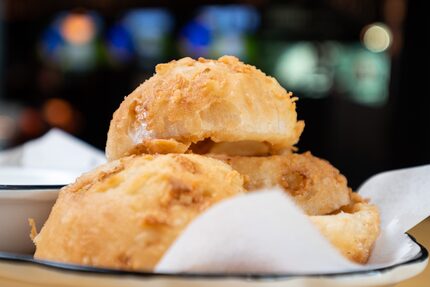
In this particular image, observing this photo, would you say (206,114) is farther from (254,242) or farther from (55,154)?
(55,154)

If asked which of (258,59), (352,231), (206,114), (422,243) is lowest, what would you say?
(258,59)

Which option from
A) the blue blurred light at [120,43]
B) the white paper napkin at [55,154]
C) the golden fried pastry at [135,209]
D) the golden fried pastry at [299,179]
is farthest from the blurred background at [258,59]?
the golden fried pastry at [135,209]

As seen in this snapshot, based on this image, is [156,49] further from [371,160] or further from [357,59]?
[371,160]

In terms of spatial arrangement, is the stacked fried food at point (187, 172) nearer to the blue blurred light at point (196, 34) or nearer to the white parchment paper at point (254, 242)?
the white parchment paper at point (254, 242)

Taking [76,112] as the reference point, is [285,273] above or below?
above

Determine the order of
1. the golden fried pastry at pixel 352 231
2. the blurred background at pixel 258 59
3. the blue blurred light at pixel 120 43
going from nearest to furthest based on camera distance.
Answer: the golden fried pastry at pixel 352 231
the blurred background at pixel 258 59
the blue blurred light at pixel 120 43

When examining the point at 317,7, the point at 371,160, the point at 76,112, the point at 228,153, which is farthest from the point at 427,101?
the point at 76,112

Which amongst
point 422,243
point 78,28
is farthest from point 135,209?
point 78,28
